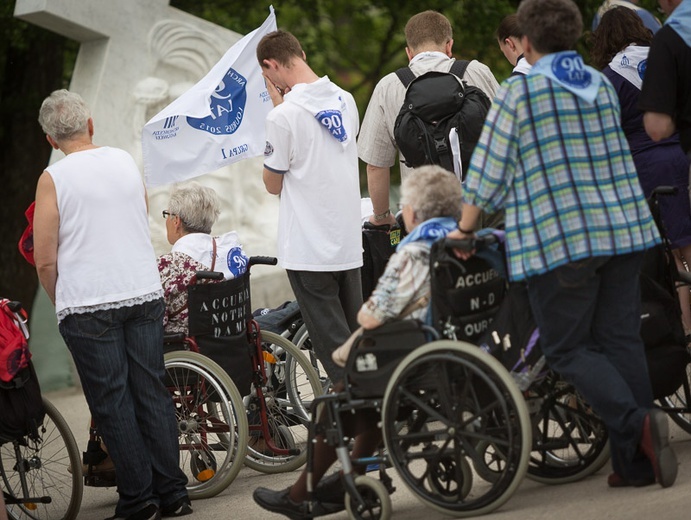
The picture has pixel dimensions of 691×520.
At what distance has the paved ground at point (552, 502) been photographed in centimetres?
459

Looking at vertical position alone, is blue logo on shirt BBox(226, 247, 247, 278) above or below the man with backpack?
below

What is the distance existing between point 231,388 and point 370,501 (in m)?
1.51

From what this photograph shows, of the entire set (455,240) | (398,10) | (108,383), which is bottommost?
(108,383)

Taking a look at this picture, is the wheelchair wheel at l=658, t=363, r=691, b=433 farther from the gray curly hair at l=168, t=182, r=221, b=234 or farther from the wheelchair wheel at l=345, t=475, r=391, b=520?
the gray curly hair at l=168, t=182, r=221, b=234

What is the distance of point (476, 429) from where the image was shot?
187 inches

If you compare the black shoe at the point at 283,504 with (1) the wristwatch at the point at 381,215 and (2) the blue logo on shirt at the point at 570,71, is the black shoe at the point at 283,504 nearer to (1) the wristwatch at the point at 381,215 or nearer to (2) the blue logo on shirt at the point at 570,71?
(2) the blue logo on shirt at the point at 570,71

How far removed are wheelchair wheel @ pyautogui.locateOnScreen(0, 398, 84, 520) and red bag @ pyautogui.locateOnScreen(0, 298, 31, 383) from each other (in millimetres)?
359

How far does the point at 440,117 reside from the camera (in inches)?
256

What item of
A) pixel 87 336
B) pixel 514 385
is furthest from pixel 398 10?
pixel 514 385

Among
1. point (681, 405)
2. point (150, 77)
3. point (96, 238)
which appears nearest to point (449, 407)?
point (681, 405)

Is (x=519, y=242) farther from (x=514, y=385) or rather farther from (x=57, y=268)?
(x=57, y=268)

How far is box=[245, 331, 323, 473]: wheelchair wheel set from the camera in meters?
6.73

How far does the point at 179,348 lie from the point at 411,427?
1865 millimetres

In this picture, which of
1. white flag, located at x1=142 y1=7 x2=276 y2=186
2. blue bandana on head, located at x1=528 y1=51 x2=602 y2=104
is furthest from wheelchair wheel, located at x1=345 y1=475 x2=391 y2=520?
white flag, located at x1=142 y1=7 x2=276 y2=186
